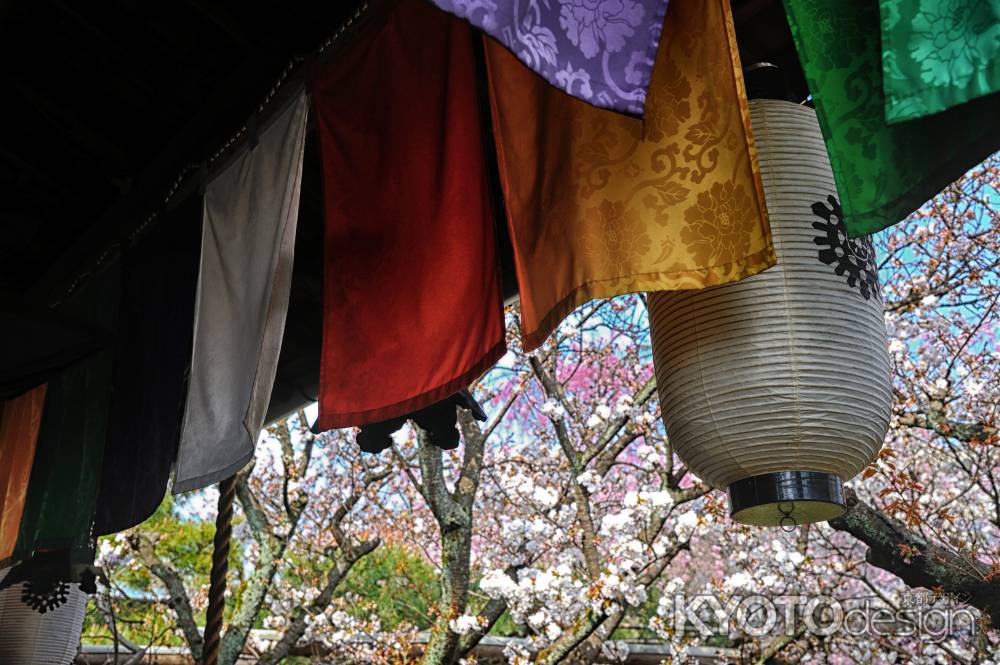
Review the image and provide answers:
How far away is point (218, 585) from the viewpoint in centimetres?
294

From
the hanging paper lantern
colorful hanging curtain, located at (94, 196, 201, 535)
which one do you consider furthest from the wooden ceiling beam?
the hanging paper lantern

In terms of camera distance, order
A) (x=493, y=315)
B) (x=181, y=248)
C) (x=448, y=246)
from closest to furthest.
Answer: (x=493, y=315), (x=448, y=246), (x=181, y=248)

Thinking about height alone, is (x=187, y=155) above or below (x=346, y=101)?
above

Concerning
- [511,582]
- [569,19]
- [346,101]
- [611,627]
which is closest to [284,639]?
[511,582]

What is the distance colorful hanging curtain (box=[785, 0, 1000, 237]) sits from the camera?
1.57 m

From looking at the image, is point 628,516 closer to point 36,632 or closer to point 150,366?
point 36,632

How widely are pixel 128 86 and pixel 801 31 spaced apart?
269 centimetres

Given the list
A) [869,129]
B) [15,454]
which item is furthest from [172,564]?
[869,129]

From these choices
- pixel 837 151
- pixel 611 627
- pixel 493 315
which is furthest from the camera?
pixel 611 627

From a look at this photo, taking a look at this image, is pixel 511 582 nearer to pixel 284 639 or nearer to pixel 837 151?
pixel 284 639

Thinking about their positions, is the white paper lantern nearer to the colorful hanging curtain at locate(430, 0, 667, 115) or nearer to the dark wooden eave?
the dark wooden eave

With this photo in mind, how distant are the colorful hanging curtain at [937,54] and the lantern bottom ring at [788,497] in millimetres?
912

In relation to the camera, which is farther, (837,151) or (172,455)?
(172,455)

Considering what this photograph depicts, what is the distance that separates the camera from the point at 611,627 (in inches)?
306
